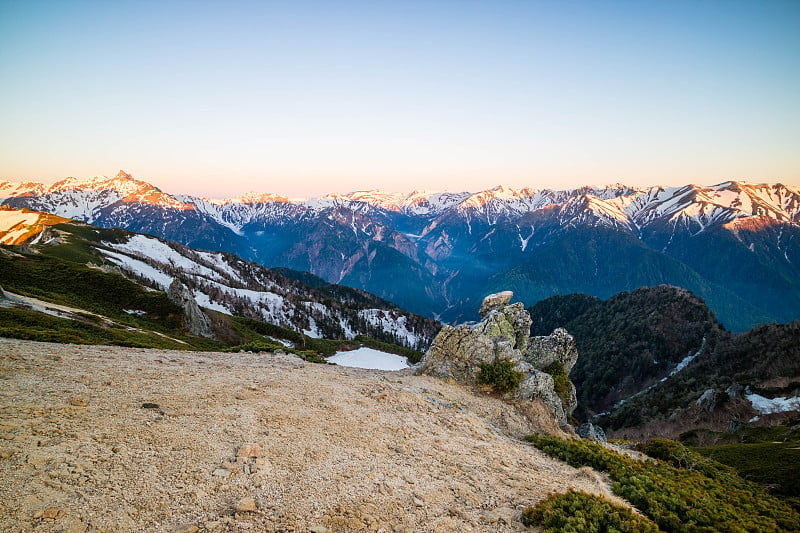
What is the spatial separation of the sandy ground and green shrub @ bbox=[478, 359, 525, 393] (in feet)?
19.4

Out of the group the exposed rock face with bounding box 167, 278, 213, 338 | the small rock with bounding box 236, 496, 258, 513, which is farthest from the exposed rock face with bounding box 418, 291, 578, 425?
the exposed rock face with bounding box 167, 278, 213, 338

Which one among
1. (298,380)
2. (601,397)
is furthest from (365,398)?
(601,397)

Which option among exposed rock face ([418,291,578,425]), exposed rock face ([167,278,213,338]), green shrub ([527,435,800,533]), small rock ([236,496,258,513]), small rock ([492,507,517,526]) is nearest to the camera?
small rock ([236,496,258,513])

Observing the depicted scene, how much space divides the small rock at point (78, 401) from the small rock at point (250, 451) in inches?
205

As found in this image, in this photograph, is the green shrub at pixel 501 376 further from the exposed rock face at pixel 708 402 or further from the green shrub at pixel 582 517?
the exposed rock face at pixel 708 402

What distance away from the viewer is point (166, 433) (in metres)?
10.2

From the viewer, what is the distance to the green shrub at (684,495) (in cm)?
1105

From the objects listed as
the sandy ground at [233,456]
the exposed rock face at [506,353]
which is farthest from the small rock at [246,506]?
the exposed rock face at [506,353]

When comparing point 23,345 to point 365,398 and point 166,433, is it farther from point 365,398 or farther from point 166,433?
point 365,398

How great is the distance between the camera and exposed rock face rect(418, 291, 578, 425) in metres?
23.5

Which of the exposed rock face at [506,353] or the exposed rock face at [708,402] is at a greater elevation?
the exposed rock face at [506,353]

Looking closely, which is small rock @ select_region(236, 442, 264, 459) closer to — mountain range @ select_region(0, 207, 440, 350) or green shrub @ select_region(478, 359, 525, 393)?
green shrub @ select_region(478, 359, 525, 393)

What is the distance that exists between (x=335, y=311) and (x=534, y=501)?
178 metres

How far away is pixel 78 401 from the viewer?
10977mm
